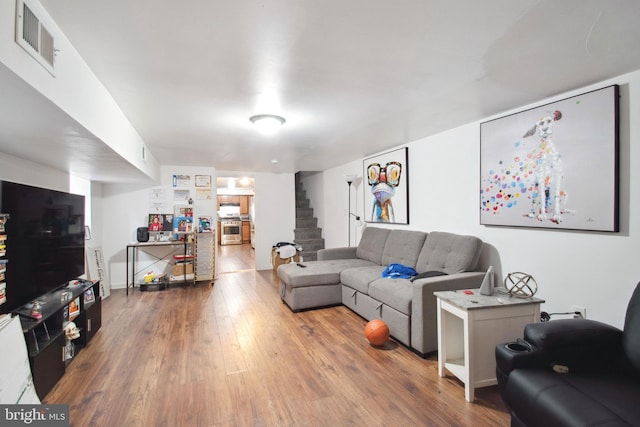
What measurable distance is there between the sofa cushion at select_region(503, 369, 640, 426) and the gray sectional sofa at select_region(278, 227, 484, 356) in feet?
3.33

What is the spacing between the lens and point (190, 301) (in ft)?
13.9

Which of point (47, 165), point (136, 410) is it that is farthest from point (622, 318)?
point (47, 165)

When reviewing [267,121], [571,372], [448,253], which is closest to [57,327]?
[267,121]

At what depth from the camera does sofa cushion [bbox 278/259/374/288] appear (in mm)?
3676

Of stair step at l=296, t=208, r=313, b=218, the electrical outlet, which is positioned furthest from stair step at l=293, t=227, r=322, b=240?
the electrical outlet

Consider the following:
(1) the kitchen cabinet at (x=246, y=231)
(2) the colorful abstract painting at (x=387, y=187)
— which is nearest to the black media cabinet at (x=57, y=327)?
(2) the colorful abstract painting at (x=387, y=187)

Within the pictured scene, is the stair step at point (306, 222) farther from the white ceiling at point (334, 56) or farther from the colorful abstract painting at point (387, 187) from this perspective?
the white ceiling at point (334, 56)

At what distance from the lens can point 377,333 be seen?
2697 millimetres

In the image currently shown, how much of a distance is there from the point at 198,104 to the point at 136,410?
223 centimetres

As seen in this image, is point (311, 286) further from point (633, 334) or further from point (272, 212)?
point (272, 212)

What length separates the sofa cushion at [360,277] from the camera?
3.31m

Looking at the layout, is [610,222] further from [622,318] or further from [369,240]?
[369,240]

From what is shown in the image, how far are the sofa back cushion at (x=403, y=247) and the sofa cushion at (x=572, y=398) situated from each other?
2.04m

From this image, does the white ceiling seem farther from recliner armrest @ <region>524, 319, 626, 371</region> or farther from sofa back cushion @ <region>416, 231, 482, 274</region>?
recliner armrest @ <region>524, 319, 626, 371</region>
